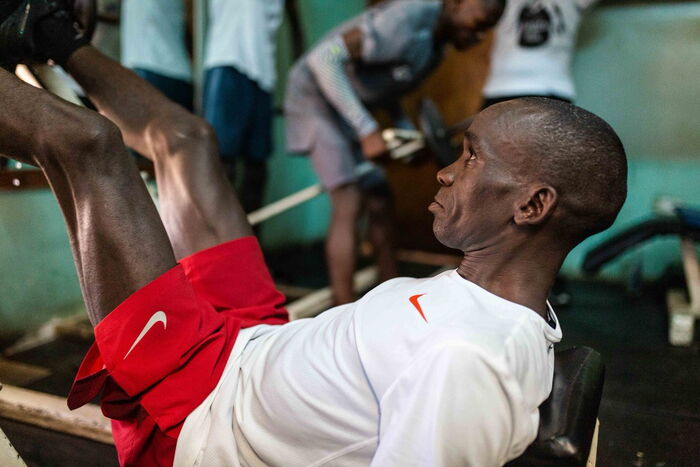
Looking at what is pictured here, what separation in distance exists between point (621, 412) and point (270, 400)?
102 centimetres

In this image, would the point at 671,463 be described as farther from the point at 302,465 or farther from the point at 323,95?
the point at 323,95

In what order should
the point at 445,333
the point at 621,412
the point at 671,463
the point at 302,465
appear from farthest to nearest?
the point at 621,412
the point at 671,463
the point at 302,465
the point at 445,333

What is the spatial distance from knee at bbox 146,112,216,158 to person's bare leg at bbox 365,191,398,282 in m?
1.30

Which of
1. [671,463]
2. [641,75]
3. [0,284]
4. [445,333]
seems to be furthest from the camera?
[641,75]

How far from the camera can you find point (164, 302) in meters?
0.87

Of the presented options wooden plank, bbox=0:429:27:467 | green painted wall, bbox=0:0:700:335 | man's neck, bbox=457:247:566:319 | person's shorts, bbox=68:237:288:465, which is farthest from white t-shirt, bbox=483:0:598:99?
wooden plank, bbox=0:429:27:467

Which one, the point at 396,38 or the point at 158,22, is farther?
the point at 158,22

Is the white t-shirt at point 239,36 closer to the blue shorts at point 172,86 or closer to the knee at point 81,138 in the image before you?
the blue shorts at point 172,86

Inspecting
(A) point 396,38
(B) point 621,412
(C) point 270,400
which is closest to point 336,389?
(C) point 270,400

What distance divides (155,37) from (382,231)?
116 centimetres

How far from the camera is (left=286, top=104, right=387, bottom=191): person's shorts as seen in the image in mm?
2162

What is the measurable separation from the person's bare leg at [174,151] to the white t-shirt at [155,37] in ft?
3.33

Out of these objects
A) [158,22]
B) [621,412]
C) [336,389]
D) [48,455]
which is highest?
[158,22]

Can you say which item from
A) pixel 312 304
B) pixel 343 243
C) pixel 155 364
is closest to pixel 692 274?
pixel 343 243
